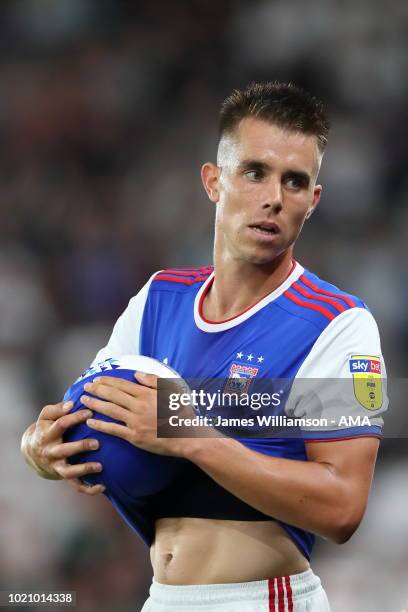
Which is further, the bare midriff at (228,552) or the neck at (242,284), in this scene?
the neck at (242,284)

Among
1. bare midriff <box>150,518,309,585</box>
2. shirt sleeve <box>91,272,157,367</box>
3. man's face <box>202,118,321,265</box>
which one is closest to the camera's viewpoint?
bare midriff <box>150,518,309,585</box>

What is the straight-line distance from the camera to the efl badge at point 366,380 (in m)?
2.54

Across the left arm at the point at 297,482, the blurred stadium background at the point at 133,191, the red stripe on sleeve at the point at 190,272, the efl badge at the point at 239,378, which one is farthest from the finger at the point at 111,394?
the blurred stadium background at the point at 133,191

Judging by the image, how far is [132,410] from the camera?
2.39 m

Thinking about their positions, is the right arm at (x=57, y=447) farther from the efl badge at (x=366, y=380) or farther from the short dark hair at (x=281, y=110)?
the short dark hair at (x=281, y=110)

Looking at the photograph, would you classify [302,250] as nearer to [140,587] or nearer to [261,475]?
[140,587]

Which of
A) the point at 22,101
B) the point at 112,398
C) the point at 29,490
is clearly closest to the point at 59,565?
the point at 29,490

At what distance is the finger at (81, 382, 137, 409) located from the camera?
7.91ft

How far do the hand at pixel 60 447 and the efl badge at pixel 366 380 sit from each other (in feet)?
2.45

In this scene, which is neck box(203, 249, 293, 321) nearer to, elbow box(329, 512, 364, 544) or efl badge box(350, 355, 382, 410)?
efl badge box(350, 355, 382, 410)

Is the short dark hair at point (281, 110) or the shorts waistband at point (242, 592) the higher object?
the short dark hair at point (281, 110)

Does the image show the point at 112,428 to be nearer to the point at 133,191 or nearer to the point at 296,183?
the point at 296,183

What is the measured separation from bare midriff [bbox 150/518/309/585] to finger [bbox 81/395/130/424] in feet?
1.50

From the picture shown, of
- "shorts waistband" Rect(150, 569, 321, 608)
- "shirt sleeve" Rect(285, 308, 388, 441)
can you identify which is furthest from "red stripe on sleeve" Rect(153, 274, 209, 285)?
"shorts waistband" Rect(150, 569, 321, 608)
